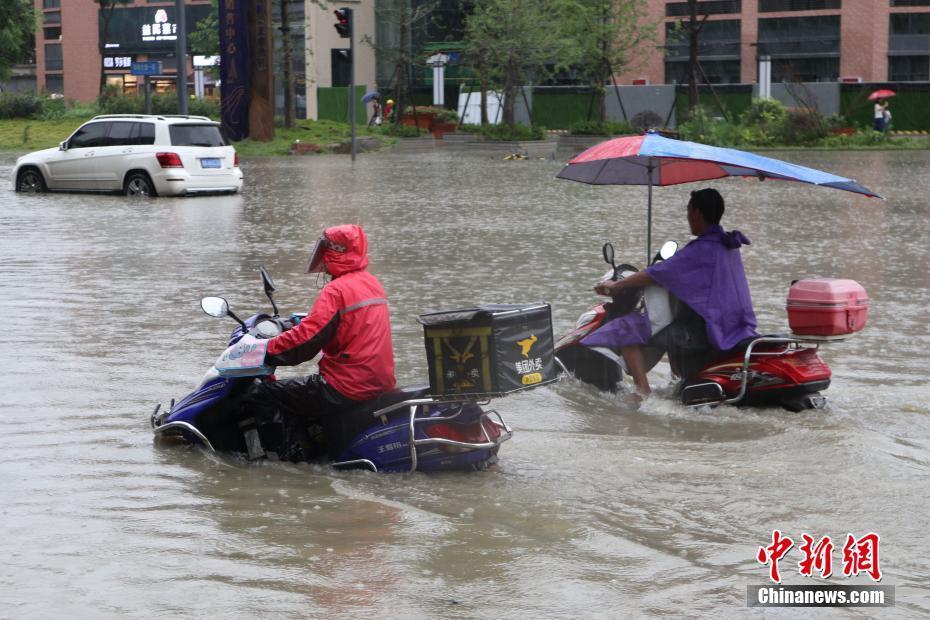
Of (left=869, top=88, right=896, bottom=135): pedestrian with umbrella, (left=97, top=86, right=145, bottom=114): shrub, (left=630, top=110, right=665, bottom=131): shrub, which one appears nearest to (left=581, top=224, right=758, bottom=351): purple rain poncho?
(left=869, top=88, right=896, bottom=135): pedestrian with umbrella

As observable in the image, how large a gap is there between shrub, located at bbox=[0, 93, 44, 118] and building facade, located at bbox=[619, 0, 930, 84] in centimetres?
2917

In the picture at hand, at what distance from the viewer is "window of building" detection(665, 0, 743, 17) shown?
73.5 meters

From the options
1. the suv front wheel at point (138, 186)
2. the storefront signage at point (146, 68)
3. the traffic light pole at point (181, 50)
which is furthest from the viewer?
the storefront signage at point (146, 68)

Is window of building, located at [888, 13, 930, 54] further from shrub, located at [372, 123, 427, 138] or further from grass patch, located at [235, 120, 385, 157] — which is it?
grass patch, located at [235, 120, 385, 157]

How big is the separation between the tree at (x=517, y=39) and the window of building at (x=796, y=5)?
26.6m

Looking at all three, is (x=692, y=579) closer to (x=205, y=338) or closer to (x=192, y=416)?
(x=192, y=416)

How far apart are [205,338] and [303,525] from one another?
4797 millimetres

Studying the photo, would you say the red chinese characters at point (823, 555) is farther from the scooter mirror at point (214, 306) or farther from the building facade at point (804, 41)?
the building facade at point (804, 41)

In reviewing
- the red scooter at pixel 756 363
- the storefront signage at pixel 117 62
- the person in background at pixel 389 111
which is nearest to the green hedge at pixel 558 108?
the person in background at pixel 389 111

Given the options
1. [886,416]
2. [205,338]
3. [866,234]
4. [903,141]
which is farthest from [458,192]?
[903,141]

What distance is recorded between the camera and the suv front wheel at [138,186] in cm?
2436

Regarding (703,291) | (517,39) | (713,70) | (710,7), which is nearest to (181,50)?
(703,291)

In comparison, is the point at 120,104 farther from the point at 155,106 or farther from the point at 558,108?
the point at 558,108

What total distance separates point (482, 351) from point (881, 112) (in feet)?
135
